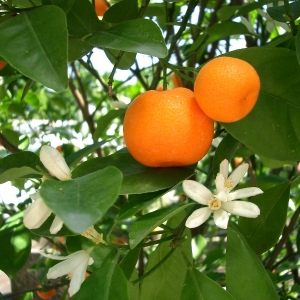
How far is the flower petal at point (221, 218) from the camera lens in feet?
1.69

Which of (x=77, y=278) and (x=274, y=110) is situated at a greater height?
(x=274, y=110)

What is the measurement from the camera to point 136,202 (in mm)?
520

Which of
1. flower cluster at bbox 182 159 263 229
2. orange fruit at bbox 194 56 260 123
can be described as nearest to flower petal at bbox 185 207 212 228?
flower cluster at bbox 182 159 263 229

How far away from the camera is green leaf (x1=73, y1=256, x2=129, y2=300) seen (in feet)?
1.58

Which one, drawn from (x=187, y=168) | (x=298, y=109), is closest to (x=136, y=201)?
(x=187, y=168)

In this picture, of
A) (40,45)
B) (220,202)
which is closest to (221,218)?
(220,202)

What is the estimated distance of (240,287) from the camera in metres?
0.55

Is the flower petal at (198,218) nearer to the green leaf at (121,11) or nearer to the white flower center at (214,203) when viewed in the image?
the white flower center at (214,203)

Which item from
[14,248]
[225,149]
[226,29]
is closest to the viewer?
[225,149]

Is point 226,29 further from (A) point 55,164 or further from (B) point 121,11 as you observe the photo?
(A) point 55,164

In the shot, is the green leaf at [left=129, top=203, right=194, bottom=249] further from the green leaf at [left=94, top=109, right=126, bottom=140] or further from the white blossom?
the green leaf at [left=94, top=109, right=126, bottom=140]

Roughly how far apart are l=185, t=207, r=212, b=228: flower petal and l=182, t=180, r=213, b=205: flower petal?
0.01 m

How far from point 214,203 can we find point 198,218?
0.10 feet

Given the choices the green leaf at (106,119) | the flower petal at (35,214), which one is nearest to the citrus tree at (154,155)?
the flower petal at (35,214)
